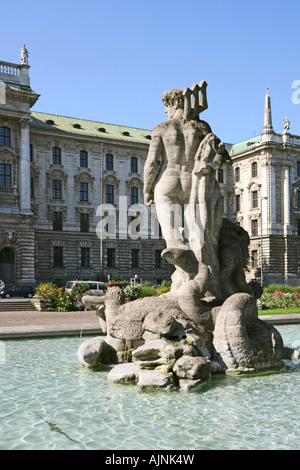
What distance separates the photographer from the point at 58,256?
51.9 m

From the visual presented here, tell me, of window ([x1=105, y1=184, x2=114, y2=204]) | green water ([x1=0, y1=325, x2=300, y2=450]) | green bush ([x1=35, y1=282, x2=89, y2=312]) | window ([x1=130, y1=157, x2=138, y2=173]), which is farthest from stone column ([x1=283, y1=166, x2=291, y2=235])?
green water ([x1=0, y1=325, x2=300, y2=450])

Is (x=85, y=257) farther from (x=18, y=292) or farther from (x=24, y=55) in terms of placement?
(x=24, y=55)

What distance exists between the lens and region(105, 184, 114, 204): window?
2215 inches

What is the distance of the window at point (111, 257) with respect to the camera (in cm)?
5475

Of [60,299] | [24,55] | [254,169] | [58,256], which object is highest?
[24,55]

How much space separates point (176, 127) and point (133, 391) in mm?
4916

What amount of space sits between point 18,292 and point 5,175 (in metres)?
12.1

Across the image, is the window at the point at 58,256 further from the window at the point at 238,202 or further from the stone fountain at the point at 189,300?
the stone fountain at the point at 189,300

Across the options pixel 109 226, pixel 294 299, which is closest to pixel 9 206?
pixel 109 226

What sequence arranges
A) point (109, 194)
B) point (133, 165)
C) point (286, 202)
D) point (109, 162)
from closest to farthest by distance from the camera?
point (109, 194)
point (109, 162)
point (133, 165)
point (286, 202)

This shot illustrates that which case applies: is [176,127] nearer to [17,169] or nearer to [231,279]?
[231,279]

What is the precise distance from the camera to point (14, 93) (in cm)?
4397

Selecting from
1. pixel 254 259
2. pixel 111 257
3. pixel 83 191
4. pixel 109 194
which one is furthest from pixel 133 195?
pixel 254 259

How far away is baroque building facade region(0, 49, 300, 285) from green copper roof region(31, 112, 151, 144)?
156mm
